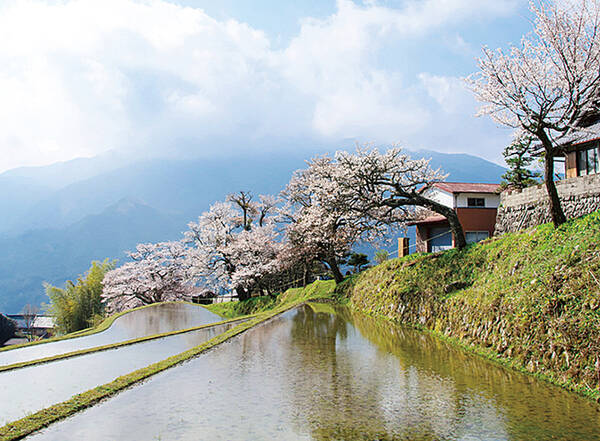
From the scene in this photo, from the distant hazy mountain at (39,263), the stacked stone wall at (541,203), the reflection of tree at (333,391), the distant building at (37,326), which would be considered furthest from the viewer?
the distant hazy mountain at (39,263)

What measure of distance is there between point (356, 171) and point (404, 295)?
17.3 feet

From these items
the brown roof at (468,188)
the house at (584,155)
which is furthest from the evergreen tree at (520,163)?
the house at (584,155)

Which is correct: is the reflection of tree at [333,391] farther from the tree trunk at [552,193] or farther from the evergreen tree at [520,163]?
the evergreen tree at [520,163]

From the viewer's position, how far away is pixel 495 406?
21.6 ft

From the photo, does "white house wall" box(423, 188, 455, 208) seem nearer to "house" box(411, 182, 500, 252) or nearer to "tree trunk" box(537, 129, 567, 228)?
"house" box(411, 182, 500, 252)

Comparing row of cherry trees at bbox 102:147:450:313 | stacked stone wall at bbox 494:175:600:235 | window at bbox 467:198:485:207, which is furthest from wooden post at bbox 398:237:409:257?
stacked stone wall at bbox 494:175:600:235

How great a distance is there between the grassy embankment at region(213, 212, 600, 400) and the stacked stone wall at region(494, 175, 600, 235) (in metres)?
2.16

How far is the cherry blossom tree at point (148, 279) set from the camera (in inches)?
1672

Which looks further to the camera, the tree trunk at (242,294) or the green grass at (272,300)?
the tree trunk at (242,294)

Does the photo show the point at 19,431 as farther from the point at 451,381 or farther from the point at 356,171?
the point at 356,171

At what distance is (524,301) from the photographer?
942 centimetres

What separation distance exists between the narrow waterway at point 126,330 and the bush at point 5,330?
46.0 ft

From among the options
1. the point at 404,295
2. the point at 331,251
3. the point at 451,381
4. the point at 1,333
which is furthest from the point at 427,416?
the point at 1,333

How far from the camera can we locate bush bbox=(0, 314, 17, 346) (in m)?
37.2
